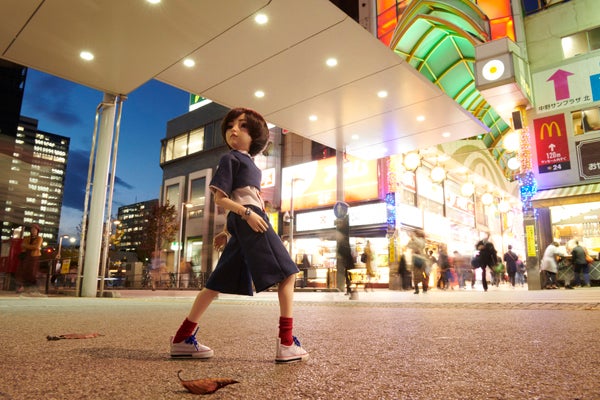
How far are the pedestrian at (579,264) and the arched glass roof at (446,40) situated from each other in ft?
20.2

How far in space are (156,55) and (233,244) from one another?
749 centimetres

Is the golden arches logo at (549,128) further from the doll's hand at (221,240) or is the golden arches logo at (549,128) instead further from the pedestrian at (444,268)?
the doll's hand at (221,240)

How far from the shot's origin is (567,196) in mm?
14422

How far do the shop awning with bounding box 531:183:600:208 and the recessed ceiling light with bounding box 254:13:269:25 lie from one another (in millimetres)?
12152

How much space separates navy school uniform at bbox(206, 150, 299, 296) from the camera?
6.80 ft

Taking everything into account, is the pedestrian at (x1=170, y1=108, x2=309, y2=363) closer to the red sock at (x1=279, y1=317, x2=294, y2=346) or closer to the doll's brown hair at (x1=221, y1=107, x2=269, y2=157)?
the red sock at (x1=279, y1=317, x2=294, y2=346)

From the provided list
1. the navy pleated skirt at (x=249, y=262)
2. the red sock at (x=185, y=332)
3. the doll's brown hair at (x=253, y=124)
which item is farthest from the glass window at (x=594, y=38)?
the red sock at (x=185, y=332)

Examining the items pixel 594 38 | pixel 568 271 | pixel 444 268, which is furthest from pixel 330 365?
pixel 444 268

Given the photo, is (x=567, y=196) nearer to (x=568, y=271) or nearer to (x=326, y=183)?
(x=568, y=271)

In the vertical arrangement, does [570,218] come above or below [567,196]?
below

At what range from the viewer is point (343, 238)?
523 inches

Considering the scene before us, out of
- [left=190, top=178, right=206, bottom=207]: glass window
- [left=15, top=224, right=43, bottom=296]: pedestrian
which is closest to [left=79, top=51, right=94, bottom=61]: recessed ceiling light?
[left=15, top=224, right=43, bottom=296]: pedestrian

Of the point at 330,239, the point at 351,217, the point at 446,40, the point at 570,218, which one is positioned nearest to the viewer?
the point at 570,218

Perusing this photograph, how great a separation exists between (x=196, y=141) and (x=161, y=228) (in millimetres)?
7669
